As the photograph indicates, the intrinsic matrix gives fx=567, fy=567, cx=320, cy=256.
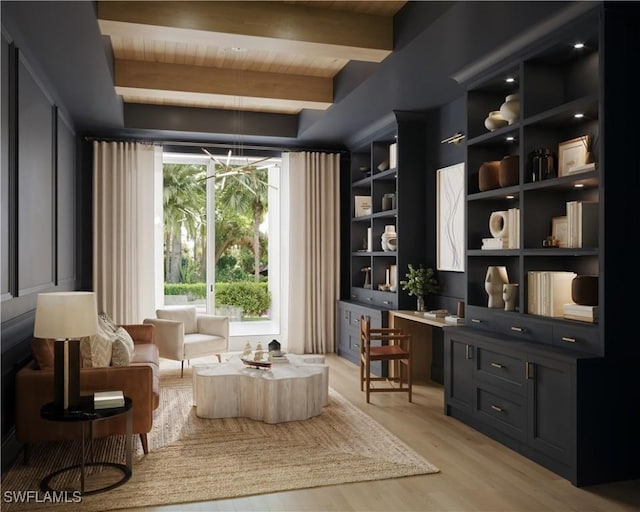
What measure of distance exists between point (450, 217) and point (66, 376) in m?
3.79

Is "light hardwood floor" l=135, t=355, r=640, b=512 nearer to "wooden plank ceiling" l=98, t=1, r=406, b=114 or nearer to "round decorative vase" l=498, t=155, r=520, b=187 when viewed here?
"round decorative vase" l=498, t=155, r=520, b=187

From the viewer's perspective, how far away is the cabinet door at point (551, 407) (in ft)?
10.6

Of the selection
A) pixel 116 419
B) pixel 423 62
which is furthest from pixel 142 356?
pixel 423 62

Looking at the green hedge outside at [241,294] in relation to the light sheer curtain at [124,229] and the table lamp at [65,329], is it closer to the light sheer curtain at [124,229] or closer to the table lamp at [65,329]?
the light sheer curtain at [124,229]

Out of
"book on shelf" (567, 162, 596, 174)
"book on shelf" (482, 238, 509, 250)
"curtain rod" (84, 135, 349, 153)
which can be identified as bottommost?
"book on shelf" (482, 238, 509, 250)

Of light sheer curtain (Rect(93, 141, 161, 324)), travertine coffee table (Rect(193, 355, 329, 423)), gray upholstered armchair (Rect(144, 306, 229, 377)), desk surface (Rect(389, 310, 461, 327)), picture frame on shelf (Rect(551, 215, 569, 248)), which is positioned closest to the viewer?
picture frame on shelf (Rect(551, 215, 569, 248))

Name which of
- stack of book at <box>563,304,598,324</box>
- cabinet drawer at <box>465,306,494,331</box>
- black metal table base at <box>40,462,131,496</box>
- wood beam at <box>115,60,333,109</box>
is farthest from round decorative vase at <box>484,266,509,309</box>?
black metal table base at <box>40,462,131,496</box>

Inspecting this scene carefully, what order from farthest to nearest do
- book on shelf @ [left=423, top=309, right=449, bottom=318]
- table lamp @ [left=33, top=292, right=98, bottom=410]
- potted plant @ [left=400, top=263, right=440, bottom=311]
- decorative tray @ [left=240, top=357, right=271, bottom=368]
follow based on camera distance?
potted plant @ [left=400, top=263, right=440, bottom=311]
book on shelf @ [left=423, top=309, right=449, bottom=318]
decorative tray @ [left=240, top=357, right=271, bottom=368]
table lamp @ [left=33, top=292, right=98, bottom=410]

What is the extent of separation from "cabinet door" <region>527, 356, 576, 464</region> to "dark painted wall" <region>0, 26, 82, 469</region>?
10.6 feet

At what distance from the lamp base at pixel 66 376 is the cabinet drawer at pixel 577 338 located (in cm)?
291

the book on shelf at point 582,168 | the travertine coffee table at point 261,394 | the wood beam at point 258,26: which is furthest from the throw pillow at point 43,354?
the book on shelf at point 582,168

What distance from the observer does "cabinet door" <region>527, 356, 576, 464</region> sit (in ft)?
10.6

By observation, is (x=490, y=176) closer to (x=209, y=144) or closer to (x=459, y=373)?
(x=459, y=373)

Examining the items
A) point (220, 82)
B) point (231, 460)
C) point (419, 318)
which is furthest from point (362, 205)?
point (231, 460)
